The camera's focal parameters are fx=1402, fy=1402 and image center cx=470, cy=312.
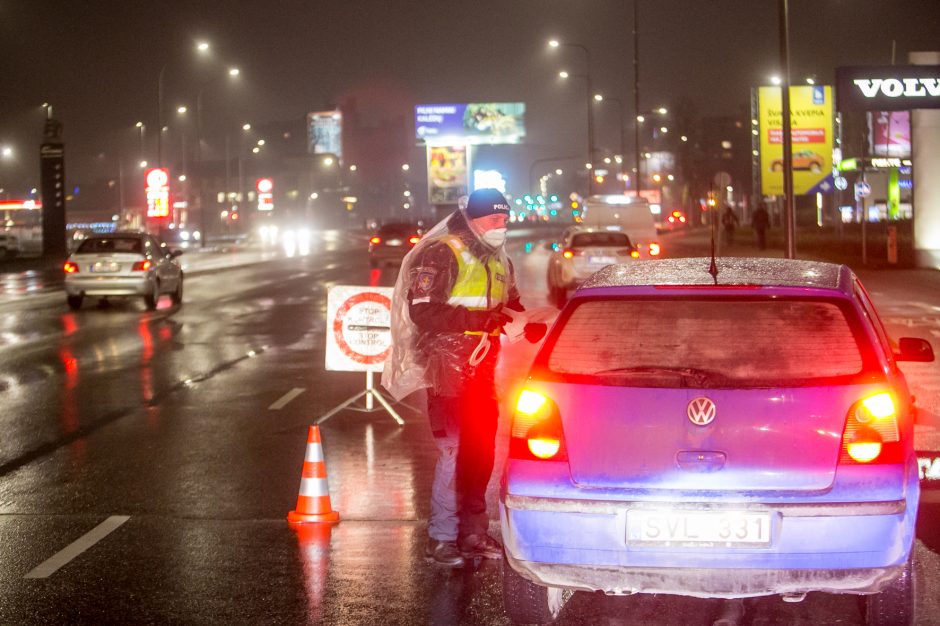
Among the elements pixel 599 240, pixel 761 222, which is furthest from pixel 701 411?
pixel 761 222

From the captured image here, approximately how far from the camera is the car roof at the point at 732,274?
5633 mm

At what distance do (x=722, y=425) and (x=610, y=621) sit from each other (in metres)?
1.19

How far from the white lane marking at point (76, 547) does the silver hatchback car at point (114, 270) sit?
59.9 ft

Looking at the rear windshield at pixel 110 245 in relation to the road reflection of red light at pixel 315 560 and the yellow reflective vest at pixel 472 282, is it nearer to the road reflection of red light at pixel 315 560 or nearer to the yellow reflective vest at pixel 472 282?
the road reflection of red light at pixel 315 560

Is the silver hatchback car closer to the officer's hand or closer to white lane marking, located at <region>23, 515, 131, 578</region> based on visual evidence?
white lane marking, located at <region>23, 515, 131, 578</region>

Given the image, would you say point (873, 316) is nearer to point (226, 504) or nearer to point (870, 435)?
point (870, 435)

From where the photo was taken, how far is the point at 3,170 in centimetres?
12756

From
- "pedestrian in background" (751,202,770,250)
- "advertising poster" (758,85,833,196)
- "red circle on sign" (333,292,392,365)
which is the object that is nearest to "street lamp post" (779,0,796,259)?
"red circle on sign" (333,292,392,365)

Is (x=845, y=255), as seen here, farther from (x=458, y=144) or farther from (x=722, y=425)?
(x=458, y=144)

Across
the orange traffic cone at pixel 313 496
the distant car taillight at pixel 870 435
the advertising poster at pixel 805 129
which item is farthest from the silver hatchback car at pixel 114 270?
the advertising poster at pixel 805 129

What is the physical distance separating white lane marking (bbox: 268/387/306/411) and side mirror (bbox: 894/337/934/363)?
7.16 meters

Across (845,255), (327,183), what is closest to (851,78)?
(845,255)

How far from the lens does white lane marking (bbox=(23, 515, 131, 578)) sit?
693 cm

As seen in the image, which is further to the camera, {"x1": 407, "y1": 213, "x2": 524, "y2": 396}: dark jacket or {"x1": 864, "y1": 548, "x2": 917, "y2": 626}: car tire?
{"x1": 407, "y1": 213, "x2": 524, "y2": 396}: dark jacket
